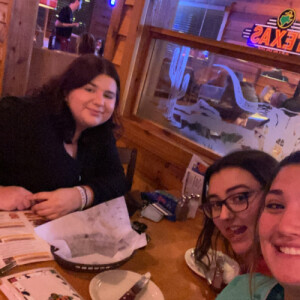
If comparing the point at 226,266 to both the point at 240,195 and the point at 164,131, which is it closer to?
the point at 240,195

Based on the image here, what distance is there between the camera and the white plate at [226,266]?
1030mm

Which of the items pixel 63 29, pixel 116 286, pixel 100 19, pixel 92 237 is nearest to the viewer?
pixel 116 286

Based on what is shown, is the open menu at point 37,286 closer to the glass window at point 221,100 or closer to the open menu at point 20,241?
the open menu at point 20,241

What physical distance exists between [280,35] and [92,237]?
1.38 m

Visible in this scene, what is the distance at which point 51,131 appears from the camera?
1.28 metres

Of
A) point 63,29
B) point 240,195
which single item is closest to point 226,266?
point 240,195

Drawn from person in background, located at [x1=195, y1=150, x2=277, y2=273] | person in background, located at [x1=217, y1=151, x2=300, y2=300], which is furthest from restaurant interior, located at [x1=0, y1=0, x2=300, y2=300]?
person in background, located at [x1=217, y1=151, x2=300, y2=300]

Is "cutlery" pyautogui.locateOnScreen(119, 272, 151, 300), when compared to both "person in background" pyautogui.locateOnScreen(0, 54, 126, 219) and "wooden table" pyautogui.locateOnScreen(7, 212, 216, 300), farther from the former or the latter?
"person in background" pyautogui.locateOnScreen(0, 54, 126, 219)

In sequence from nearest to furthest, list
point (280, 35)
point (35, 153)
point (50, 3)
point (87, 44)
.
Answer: point (35, 153), point (280, 35), point (87, 44), point (50, 3)

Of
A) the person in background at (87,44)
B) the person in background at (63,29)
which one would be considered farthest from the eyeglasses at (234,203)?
the person in background at (63,29)

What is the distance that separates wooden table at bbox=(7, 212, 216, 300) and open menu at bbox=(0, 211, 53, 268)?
1.1 inches

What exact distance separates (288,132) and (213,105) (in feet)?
1.54

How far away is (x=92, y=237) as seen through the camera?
0.97 metres

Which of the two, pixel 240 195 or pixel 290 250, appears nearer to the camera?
pixel 290 250
